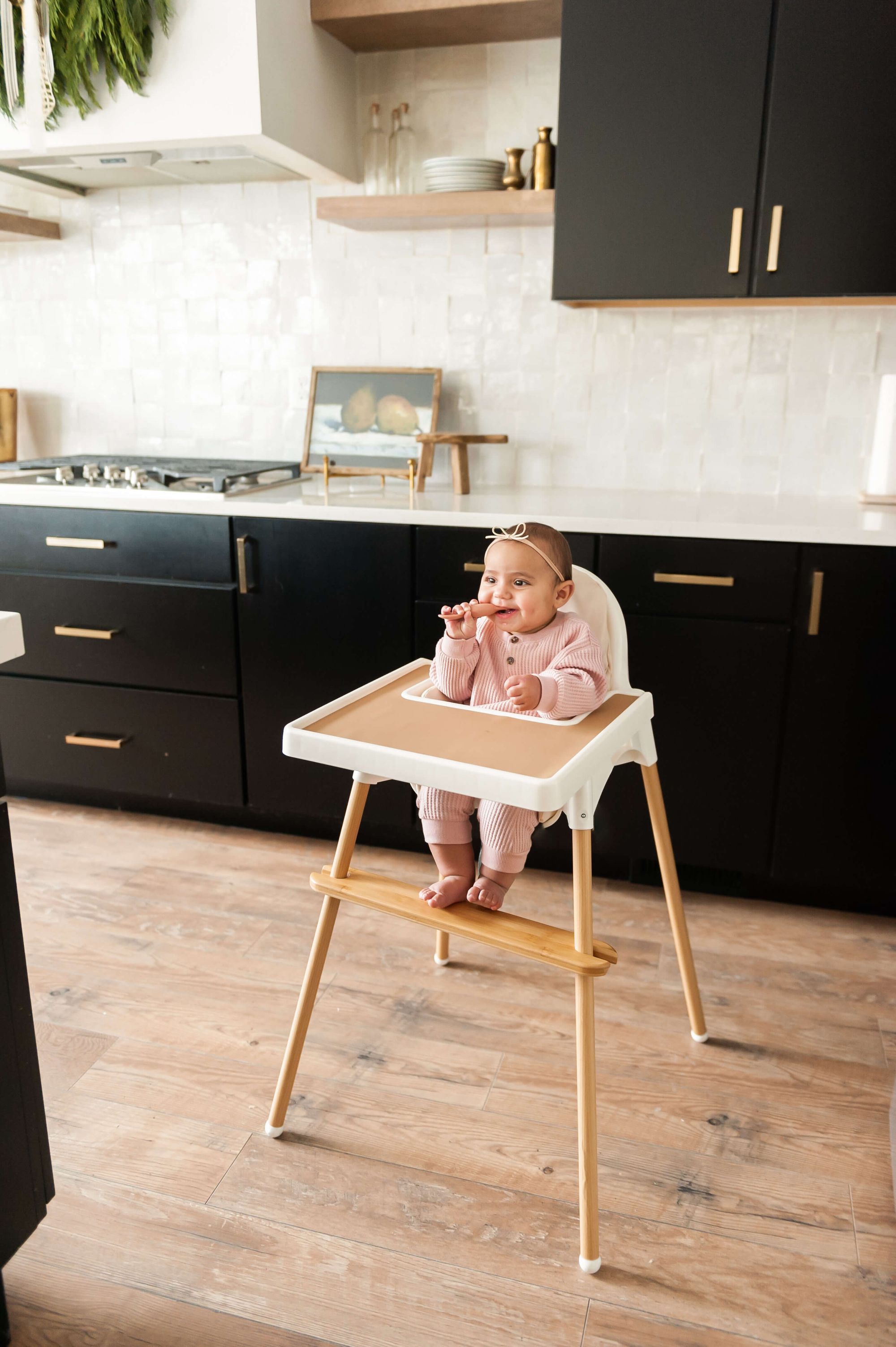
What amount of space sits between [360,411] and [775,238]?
121 centimetres

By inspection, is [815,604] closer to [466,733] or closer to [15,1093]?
[466,733]

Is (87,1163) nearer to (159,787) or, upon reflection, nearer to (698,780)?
(159,787)

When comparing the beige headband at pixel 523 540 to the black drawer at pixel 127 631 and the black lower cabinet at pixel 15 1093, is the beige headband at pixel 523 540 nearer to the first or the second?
the black lower cabinet at pixel 15 1093

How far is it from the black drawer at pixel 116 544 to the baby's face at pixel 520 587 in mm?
1122

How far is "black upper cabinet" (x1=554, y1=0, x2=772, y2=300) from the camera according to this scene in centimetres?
210

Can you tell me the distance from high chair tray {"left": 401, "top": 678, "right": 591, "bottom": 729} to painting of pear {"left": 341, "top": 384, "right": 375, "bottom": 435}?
140cm

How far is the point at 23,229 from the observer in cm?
286

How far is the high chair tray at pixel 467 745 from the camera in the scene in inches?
47.4

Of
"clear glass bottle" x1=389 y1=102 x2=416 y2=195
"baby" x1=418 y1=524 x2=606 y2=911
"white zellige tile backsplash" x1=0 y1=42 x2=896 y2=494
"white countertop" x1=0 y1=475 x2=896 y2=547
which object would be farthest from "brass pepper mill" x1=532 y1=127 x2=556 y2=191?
"baby" x1=418 y1=524 x2=606 y2=911

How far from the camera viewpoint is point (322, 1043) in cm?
183

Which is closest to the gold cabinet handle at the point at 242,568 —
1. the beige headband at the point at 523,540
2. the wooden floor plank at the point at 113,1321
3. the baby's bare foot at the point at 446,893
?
the beige headband at the point at 523,540

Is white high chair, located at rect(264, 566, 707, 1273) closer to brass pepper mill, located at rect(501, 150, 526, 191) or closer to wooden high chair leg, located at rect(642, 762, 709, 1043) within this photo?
wooden high chair leg, located at rect(642, 762, 709, 1043)

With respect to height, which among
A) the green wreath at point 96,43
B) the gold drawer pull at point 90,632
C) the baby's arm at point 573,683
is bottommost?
the gold drawer pull at point 90,632

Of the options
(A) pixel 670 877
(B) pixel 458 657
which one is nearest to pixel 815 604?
(A) pixel 670 877
